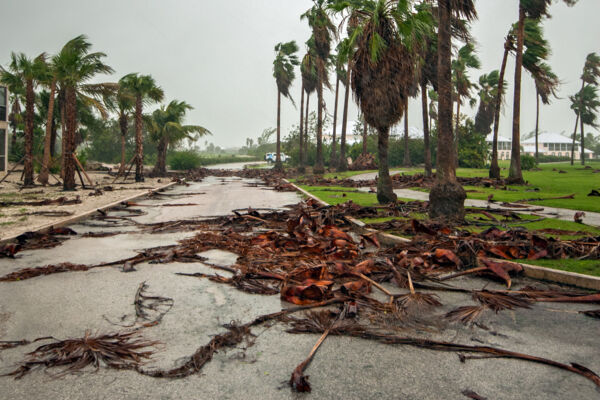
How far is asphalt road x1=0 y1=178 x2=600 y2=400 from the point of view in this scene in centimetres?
280

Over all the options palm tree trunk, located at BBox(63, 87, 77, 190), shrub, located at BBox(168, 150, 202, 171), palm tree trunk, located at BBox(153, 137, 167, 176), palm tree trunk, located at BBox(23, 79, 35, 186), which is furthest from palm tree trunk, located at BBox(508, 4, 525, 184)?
shrub, located at BBox(168, 150, 202, 171)

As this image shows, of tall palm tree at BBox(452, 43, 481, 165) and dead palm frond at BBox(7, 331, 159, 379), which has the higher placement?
tall palm tree at BBox(452, 43, 481, 165)

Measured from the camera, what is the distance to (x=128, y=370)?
123 inches

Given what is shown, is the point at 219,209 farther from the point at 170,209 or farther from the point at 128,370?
the point at 128,370

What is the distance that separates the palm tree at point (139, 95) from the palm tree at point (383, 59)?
70.7 ft

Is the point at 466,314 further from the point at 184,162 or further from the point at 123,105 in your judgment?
the point at 184,162

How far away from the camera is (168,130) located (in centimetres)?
3959

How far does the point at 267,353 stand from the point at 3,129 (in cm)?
3704

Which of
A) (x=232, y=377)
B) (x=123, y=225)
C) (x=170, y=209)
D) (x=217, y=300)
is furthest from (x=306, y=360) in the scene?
(x=170, y=209)

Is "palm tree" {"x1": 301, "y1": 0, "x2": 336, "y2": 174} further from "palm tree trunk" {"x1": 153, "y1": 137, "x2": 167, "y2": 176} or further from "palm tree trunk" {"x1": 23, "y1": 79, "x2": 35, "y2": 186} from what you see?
"palm tree trunk" {"x1": 23, "y1": 79, "x2": 35, "y2": 186}

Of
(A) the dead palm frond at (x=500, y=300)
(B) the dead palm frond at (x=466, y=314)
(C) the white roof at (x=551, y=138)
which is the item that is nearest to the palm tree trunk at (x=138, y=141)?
(A) the dead palm frond at (x=500, y=300)

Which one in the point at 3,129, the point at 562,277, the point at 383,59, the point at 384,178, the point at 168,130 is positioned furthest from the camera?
the point at 168,130

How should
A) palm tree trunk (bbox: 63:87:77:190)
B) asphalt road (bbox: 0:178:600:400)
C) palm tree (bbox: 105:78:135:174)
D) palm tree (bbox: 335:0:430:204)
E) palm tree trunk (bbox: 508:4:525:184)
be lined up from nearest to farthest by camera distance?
asphalt road (bbox: 0:178:600:400)
palm tree (bbox: 335:0:430:204)
palm tree trunk (bbox: 63:87:77:190)
palm tree trunk (bbox: 508:4:525:184)
palm tree (bbox: 105:78:135:174)

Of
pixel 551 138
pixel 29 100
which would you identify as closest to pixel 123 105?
pixel 29 100
